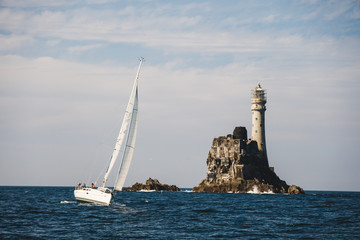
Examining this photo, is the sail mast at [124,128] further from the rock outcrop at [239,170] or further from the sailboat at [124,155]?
the rock outcrop at [239,170]

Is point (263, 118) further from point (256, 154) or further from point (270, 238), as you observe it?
point (270, 238)

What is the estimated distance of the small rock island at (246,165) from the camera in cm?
11581

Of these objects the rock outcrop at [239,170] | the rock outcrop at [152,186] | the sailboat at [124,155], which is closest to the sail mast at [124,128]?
the sailboat at [124,155]

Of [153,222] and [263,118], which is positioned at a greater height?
[263,118]

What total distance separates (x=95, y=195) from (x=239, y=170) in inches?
2799

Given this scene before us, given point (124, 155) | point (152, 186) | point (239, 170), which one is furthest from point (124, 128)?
point (152, 186)

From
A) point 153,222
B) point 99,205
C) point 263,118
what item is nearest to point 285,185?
point 263,118

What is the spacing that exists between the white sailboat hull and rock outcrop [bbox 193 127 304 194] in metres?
68.3

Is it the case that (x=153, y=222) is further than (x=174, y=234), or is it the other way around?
(x=153, y=222)

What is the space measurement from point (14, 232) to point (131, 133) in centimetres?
1972

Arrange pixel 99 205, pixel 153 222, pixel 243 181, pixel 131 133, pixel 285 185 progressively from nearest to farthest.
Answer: pixel 153 222 → pixel 131 133 → pixel 99 205 → pixel 243 181 → pixel 285 185

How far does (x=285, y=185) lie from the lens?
12412 centimetres

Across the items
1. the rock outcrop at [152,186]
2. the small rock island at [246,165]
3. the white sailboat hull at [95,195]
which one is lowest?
the white sailboat hull at [95,195]

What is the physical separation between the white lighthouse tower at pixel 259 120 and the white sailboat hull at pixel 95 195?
75.9 metres
